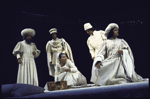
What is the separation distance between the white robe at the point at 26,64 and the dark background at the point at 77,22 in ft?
2.45

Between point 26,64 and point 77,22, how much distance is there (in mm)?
3119

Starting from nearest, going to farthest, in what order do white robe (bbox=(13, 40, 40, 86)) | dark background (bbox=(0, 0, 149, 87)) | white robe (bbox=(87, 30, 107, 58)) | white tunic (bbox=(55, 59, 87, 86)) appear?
1. white tunic (bbox=(55, 59, 87, 86))
2. white robe (bbox=(13, 40, 40, 86))
3. white robe (bbox=(87, 30, 107, 58))
4. dark background (bbox=(0, 0, 149, 87))

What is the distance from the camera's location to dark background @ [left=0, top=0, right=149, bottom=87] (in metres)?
7.80

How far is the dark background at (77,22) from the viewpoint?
7.80 meters

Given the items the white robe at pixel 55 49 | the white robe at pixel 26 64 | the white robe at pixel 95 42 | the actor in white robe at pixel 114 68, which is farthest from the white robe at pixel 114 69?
the white robe at pixel 26 64

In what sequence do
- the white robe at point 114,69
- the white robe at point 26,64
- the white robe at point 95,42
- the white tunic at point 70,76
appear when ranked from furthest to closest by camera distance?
the white robe at point 95,42, the white robe at point 26,64, the white tunic at point 70,76, the white robe at point 114,69

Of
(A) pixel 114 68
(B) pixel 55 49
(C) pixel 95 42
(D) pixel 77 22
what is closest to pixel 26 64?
(B) pixel 55 49

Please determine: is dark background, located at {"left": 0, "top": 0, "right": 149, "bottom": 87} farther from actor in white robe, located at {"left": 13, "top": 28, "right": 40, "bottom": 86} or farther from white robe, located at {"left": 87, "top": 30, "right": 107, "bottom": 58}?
white robe, located at {"left": 87, "top": 30, "right": 107, "bottom": 58}

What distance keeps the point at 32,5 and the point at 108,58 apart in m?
4.02

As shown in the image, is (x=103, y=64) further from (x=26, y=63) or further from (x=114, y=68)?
(x=26, y=63)

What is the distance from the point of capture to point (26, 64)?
6.62m

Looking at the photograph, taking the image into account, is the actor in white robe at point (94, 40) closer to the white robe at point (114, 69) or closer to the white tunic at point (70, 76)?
the white tunic at point (70, 76)

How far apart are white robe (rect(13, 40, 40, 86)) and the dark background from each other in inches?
29.4

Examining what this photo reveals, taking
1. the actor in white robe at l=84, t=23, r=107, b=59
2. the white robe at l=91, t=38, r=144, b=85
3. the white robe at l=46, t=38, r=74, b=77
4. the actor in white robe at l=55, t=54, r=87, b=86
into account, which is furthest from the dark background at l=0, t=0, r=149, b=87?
the white robe at l=91, t=38, r=144, b=85
